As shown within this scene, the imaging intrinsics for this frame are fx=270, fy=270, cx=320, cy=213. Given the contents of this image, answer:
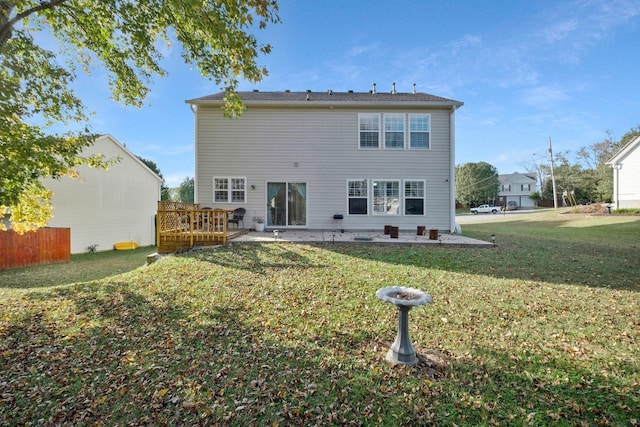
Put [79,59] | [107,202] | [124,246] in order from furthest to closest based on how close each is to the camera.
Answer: [124,246], [107,202], [79,59]

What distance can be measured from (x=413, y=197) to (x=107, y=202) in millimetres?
18280

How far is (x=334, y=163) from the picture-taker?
11953 millimetres

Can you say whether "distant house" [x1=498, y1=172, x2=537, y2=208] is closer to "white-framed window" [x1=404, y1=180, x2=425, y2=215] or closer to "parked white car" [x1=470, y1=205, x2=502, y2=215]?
"parked white car" [x1=470, y1=205, x2=502, y2=215]

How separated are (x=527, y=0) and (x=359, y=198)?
917cm

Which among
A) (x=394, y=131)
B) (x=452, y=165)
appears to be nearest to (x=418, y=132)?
(x=394, y=131)

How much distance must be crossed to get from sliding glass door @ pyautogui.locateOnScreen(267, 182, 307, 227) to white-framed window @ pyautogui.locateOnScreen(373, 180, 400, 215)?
3144mm

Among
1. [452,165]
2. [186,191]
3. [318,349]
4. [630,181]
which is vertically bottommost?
[318,349]

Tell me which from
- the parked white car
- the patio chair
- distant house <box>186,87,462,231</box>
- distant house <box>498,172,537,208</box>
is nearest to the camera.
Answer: the patio chair

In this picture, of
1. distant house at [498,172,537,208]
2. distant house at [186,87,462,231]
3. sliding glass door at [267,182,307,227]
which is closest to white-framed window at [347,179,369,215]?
distant house at [186,87,462,231]

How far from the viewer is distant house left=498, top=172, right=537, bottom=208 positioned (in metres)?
47.9

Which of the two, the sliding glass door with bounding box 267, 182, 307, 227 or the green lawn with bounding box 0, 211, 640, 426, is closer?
the green lawn with bounding box 0, 211, 640, 426

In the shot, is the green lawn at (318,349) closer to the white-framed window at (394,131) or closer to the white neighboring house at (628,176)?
the white-framed window at (394,131)

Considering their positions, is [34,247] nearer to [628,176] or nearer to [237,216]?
[237,216]

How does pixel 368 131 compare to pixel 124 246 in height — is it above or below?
above
